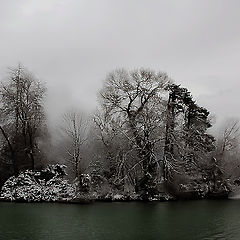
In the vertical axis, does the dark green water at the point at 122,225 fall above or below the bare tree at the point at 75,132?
below

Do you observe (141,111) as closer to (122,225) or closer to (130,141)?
(130,141)

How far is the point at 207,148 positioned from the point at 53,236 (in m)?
25.5

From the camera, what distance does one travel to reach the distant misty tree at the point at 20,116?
3534 centimetres

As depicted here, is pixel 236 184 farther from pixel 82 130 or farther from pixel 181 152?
pixel 82 130

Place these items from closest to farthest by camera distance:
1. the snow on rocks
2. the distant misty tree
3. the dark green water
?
the dark green water → the snow on rocks → the distant misty tree

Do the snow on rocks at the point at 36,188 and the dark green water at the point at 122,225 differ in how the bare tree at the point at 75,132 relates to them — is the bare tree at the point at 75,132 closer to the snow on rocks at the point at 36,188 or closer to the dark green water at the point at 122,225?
the snow on rocks at the point at 36,188

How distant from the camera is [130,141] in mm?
33750

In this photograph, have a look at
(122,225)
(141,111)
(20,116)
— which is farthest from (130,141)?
(122,225)

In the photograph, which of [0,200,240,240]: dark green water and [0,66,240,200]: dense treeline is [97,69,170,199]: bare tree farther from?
[0,200,240,240]: dark green water

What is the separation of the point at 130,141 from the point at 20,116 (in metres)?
12.4

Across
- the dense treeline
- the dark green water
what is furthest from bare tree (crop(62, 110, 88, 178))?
the dark green water

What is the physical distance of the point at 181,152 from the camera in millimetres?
33938

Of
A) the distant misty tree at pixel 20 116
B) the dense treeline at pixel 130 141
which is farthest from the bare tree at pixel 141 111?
the distant misty tree at pixel 20 116

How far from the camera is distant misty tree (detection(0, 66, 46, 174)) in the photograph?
35.3 meters
